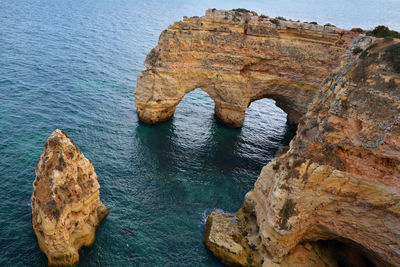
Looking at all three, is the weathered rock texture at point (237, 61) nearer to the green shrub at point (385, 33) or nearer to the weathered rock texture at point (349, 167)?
the green shrub at point (385, 33)

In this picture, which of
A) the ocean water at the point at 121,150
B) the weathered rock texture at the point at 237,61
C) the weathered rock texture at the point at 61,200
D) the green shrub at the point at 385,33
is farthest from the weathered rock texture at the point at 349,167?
the weathered rock texture at the point at 237,61

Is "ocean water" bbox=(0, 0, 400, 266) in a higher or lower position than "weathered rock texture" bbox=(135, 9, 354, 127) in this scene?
lower

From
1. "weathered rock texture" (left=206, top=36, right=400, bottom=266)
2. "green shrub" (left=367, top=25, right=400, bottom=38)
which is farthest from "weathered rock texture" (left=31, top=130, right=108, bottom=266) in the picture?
"green shrub" (left=367, top=25, right=400, bottom=38)

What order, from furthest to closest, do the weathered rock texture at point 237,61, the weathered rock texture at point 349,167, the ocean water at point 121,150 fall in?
1. the weathered rock texture at point 237,61
2. the ocean water at point 121,150
3. the weathered rock texture at point 349,167

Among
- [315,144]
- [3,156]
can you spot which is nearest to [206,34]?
[315,144]

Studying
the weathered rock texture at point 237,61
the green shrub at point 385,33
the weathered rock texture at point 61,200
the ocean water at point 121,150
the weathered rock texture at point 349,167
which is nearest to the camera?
the weathered rock texture at point 349,167

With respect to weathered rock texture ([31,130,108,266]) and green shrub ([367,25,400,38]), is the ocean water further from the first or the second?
green shrub ([367,25,400,38])

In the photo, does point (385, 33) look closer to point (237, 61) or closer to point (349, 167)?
point (349, 167)
